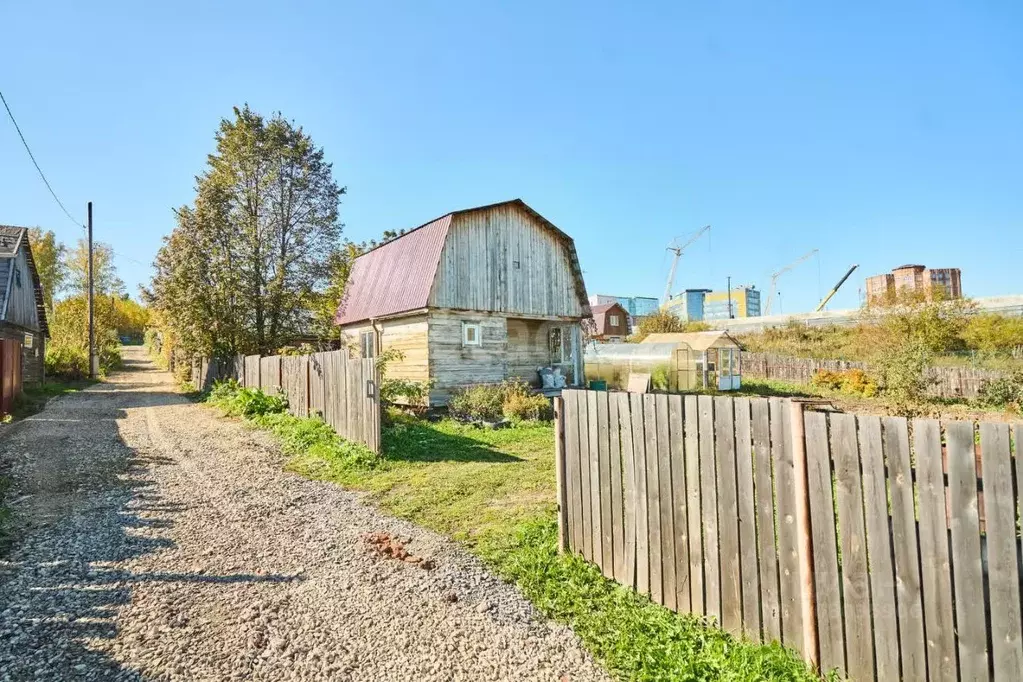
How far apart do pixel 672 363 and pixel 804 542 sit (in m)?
21.3

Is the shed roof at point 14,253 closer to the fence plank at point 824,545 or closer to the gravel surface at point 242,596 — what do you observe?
the gravel surface at point 242,596

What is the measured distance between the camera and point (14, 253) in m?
22.2

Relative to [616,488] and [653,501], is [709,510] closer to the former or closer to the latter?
[653,501]

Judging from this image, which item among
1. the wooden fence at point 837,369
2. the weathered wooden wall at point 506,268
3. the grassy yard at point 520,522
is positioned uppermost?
the weathered wooden wall at point 506,268

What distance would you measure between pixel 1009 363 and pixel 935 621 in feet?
84.2

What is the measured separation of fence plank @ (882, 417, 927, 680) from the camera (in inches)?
106

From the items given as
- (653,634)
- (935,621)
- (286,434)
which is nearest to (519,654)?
(653,634)

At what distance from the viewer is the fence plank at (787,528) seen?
319 centimetres

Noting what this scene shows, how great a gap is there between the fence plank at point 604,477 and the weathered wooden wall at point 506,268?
11.7 meters

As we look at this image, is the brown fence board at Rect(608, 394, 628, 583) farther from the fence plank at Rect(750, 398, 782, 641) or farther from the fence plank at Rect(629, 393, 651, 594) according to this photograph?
the fence plank at Rect(750, 398, 782, 641)

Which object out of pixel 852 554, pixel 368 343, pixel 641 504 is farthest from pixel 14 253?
pixel 852 554

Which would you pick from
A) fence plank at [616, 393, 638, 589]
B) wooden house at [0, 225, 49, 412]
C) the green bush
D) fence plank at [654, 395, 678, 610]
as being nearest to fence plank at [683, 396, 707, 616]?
fence plank at [654, 395, 678, 610]

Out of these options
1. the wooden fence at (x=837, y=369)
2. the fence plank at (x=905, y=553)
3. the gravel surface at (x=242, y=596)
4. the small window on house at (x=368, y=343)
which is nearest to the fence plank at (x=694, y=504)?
the gravel surface at (x=242, y=596)

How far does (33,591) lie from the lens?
4.20 m
